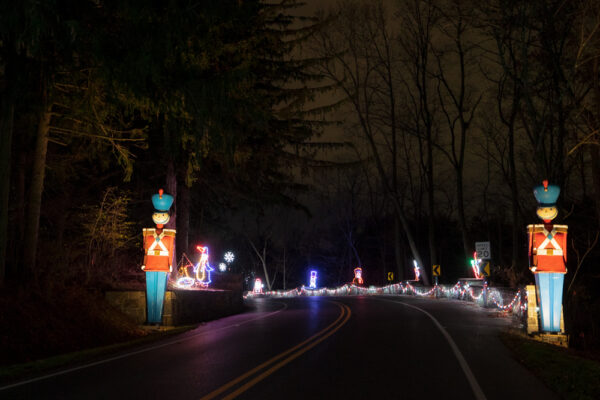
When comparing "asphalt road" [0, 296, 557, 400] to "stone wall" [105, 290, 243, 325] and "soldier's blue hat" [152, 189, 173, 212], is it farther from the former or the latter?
"soldier's blue hat" [152, 189, 173, 212]

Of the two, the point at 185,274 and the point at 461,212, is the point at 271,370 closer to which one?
the point at 185,274

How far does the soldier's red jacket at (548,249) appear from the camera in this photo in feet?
41.7

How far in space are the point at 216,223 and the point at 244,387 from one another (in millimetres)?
32391

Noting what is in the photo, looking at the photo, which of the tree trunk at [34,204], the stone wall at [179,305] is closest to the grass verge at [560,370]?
the stone wall at [179,305]

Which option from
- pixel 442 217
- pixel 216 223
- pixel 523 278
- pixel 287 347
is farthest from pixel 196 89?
pixel 442 217

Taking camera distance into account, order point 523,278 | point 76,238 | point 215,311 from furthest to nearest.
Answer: point 523,278
point 215,311
point 76,238

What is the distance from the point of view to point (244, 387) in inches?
281

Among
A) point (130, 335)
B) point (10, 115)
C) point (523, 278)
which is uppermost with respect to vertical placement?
point (10, 115)

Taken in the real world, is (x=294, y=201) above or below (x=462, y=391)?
above

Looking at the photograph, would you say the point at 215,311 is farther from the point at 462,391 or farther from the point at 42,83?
the point at 462,391

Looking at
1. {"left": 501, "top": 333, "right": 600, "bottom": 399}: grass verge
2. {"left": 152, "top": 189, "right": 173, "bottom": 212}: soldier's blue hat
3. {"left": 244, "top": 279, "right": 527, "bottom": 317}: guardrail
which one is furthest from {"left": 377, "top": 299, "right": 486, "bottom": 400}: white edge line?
{"left": 152, "top": 189, "right": 173, "bottom": 212}: soldier's blue hat

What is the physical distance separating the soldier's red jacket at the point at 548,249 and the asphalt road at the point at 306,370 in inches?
89.9

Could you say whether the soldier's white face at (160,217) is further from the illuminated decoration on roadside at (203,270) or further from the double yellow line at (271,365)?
the illuminated decoration on roadside at (203,270)

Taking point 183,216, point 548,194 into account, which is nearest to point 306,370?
point 548,194
